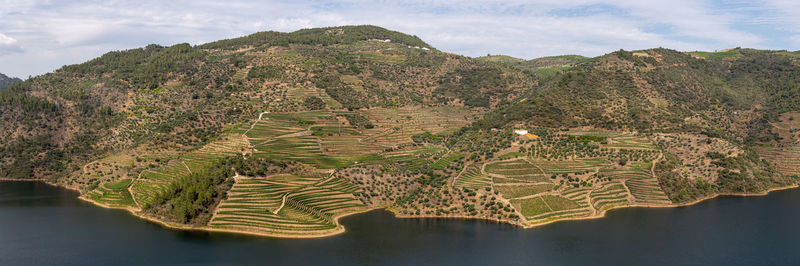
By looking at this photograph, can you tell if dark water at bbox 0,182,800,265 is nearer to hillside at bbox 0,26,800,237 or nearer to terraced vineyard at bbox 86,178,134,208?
hillside at bbox 0,26,800,237

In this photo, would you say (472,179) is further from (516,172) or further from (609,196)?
(609,196)

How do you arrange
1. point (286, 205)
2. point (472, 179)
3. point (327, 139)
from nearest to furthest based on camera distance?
point (286, 205) → point (472, 179) → point (327, 139)

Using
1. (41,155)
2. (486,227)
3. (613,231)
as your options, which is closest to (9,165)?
(41,155)

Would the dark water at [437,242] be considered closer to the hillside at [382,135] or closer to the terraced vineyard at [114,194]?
the hillside at [382,135]

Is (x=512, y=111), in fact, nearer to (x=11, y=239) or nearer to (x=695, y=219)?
(x=695, y=219)

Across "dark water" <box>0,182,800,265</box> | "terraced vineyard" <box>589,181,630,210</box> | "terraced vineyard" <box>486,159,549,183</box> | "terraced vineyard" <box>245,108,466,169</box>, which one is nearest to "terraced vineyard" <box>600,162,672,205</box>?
"terraced vineyard" <box>589,181,630,210</box>

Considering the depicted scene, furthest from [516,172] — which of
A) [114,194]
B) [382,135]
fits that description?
[114,194]
